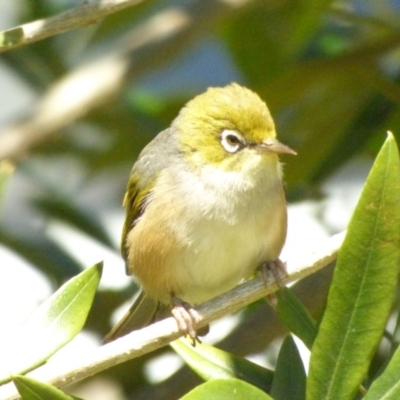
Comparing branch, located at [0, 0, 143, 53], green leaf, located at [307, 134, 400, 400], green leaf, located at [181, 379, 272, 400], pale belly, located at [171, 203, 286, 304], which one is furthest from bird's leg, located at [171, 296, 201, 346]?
branch, located at [0, 0, 143, 53]

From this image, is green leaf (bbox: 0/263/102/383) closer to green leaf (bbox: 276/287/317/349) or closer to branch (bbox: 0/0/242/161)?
green leaf (bbox: 276/287/317/349)

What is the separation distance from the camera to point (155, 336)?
8.85 feet

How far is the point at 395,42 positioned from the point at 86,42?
1.99 metres

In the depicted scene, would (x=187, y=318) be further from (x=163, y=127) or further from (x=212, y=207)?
(x=163, y=127)

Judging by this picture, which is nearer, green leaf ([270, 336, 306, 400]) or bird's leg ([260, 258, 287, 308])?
green leaf ([270, 336, 306, 400])

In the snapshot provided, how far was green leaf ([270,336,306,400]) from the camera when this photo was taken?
8.56ft

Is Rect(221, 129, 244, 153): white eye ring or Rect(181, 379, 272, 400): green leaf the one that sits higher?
Rect(221, 129, 244, 153): white eye ring

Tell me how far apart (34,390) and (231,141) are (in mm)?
1773

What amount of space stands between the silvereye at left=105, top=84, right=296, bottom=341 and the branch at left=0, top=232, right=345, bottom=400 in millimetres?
622

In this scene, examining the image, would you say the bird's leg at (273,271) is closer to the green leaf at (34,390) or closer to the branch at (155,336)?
the branch at (155,336)

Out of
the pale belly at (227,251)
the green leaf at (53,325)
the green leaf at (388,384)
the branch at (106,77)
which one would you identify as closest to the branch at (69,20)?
the green leaf at (53,325)

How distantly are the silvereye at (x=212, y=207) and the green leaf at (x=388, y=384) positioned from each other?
129cm

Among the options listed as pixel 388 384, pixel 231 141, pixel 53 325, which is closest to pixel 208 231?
pixel 231 141

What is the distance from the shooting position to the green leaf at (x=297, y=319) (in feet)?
8.83
